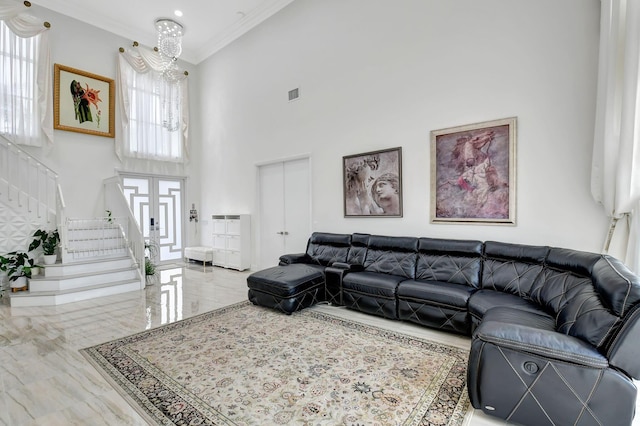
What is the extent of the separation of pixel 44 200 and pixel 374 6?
22.6 ft

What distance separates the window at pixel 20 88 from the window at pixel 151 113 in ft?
4.72

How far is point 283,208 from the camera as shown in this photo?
6.14 metres

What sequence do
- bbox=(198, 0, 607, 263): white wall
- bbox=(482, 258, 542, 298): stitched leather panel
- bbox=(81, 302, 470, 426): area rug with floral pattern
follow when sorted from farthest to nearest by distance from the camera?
bbox=(198, 0, 607, 263): white wall
bbox=(482, 258, 542, 298): stitched leather panel
bbox=(81, 302, 470, 426): area rug with floral pattern

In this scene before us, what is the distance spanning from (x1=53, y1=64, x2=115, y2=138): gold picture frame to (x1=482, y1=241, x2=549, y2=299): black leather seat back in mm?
7849

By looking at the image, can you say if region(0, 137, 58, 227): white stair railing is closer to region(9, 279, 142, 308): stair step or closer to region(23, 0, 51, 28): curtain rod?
region(9, 279, 142, 308): stair step

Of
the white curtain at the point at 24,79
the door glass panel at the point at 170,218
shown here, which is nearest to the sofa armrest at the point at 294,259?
the door glass panel at the point at 170,218

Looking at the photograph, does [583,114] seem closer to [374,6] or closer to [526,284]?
[526,284]

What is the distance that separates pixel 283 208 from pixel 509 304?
4.33 m

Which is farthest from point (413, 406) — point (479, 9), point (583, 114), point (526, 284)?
point (479, 9)

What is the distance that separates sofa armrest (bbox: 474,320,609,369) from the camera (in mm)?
1658

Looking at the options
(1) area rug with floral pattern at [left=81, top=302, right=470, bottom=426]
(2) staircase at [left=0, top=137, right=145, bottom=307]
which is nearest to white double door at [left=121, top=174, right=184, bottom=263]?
(2) staircase at [left=0, top=137, right=145, bottom=307]

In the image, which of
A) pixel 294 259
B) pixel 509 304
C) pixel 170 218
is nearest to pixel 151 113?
pixel 170 218

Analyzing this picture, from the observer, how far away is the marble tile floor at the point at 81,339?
1.99 m

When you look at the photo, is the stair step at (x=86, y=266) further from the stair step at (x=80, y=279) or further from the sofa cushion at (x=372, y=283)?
the sofa cushion at (x=372, y=283)
